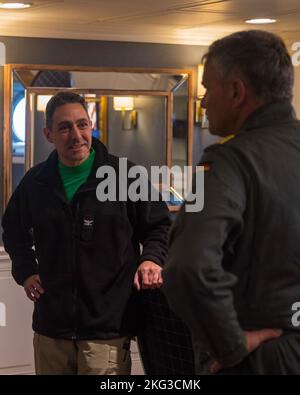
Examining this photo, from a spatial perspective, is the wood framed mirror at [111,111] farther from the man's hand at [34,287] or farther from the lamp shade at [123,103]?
the man's hand at [34,287]

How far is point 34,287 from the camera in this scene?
8.96 feet

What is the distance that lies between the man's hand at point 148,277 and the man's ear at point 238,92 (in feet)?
3.36

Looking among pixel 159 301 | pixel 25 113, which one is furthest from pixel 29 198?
pixel 25 113

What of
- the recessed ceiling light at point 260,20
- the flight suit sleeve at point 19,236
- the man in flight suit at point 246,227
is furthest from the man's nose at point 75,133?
the recessed ceiling light at point 260,20

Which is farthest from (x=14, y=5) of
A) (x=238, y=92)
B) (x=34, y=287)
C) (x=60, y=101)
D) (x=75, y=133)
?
(x=238, y=92)

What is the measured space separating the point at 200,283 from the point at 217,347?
0.15 metres

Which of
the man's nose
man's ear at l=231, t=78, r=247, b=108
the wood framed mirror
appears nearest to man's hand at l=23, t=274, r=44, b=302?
the man's nose

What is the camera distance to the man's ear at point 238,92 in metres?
1.62

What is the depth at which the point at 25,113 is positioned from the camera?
432cm

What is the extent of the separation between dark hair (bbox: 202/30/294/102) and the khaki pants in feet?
4.29

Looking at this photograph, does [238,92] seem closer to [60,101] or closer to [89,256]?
[89,256]

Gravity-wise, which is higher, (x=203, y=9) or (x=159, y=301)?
(x=203, y=9)
